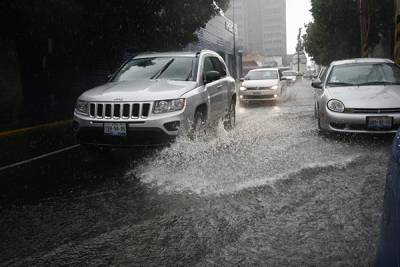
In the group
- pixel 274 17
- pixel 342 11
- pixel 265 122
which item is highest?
pixel 274 17

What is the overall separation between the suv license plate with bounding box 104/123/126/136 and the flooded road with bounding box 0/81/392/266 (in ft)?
1.74

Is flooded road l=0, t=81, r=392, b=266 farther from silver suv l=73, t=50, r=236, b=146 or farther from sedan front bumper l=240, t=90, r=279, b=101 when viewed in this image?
sedan front bumper l=240, t=90, r=279, b=101

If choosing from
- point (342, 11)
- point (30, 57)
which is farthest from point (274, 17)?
point (30, 57)

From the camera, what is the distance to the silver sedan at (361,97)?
25.5 feet

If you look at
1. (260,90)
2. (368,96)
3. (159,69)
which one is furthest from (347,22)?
(159,69)

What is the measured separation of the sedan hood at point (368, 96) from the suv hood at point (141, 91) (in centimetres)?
292

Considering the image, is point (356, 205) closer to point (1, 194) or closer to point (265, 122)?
point (1, 194)

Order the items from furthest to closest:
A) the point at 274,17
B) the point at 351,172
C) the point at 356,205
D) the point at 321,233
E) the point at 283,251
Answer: the point at 274,17 < the point at 351,172 < the point at 356,205 < the point at 321,233 < the point at 283,251

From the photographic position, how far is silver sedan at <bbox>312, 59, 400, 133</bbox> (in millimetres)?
7762

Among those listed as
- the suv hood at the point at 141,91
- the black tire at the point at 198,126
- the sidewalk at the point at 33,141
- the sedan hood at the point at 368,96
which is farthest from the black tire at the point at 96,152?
the sedan hood at the point at 368,96

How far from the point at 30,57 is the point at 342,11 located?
833 inches

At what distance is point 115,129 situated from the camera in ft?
21.3

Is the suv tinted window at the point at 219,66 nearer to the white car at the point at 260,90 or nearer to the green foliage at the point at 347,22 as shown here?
the white car at the point at 260,90

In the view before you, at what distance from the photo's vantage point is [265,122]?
1209 cm
